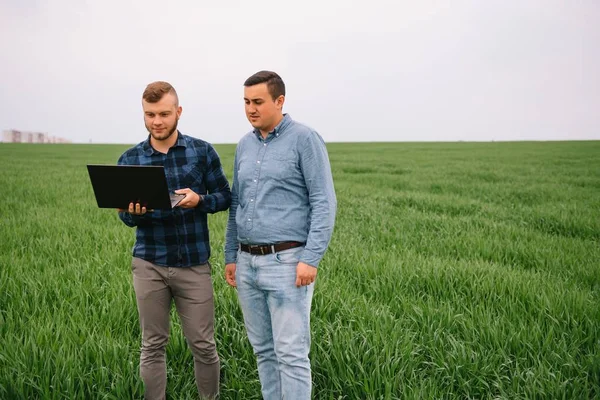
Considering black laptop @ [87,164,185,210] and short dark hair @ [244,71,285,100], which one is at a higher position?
short dark hair @ [244,71,285,100]

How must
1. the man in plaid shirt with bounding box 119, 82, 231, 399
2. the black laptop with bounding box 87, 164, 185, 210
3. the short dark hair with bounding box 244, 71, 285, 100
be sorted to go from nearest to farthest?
the black laptop with bounding box 87, 164, 185, 210, the short dark hair with bounding box 244, 71, 285, 100, the man in plaid shirt with bounding box 119, 82, 231, 399

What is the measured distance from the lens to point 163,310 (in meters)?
2.44

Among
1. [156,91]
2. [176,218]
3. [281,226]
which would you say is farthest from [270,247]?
[156,91]

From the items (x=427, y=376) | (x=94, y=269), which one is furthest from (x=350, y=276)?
(x=94, y=269)

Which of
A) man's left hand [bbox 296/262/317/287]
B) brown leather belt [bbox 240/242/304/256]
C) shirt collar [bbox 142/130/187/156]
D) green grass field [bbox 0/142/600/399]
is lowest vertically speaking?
green grass field [bbox 0/142/600/399]

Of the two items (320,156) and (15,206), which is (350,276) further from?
(15,206)

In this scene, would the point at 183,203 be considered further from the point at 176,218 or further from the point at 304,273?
the point at 304,273

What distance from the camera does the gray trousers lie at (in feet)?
7.86

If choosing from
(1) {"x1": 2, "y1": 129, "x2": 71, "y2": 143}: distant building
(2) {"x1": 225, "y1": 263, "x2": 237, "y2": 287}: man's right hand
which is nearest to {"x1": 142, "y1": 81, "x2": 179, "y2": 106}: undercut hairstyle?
(2) {"x1": 225, "y1": 263, "x2": 237, "y2": 287}: man's right hand

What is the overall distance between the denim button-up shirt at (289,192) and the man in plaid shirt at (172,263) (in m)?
0.31

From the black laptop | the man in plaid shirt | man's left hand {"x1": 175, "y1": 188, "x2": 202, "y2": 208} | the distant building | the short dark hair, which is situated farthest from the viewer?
the distant building

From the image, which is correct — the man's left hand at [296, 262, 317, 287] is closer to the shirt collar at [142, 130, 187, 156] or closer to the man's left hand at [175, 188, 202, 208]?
the man's left hand at [175, 188, 202, 208]

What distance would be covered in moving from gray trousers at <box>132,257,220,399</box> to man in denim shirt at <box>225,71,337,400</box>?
26cm

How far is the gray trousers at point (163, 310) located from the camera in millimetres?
2396
